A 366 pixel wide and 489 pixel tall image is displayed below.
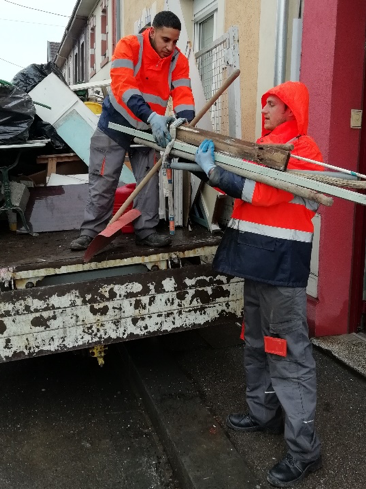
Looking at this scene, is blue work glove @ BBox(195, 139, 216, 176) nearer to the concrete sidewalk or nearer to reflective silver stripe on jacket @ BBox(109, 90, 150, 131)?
reflective silver stripe on jacket @ BBox(109, 90, 150, 131)

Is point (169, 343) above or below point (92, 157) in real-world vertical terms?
below

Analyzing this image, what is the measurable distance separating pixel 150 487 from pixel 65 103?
3911 millimetres

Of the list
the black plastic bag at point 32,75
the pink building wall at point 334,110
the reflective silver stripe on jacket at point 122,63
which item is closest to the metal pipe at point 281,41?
the pink building wall at point 334,110

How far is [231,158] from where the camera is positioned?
2.19 meters

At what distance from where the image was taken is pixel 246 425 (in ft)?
9.03

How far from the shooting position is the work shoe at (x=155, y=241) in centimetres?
315

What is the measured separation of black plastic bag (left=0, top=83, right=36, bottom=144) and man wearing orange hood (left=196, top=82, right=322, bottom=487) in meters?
2.19

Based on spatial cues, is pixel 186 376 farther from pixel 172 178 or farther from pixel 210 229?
pixel 172 178

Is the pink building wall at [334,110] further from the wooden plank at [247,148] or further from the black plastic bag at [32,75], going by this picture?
the black plastic bag at [32,75]

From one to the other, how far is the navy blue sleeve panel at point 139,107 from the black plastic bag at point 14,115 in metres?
1.30

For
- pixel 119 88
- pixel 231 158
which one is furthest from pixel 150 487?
pixel 119 88

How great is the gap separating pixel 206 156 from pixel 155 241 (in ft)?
3.52

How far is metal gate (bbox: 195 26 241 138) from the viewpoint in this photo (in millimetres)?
3322

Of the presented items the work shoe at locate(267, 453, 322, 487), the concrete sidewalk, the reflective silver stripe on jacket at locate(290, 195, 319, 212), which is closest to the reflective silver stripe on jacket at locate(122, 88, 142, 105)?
the reflective silver stripe on jacket at locate(290, 195, 319, 212)
